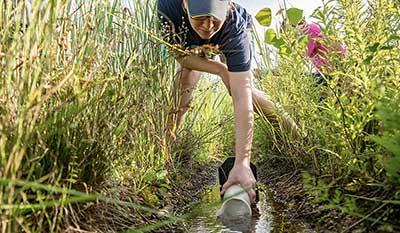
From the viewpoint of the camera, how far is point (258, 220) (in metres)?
2.42

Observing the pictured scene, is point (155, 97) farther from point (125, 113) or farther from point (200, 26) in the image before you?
point (125, 113)

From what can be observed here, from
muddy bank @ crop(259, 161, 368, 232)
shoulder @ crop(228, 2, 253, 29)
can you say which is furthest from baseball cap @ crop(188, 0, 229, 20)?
muddy bank @ crop(259, 161, 368, 232)

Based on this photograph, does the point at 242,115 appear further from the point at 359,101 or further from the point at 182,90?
the point at 359,101

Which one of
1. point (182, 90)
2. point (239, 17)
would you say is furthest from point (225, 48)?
point (182, 90)

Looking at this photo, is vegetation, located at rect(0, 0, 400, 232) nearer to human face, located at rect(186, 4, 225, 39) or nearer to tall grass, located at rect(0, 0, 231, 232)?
tall grass, located at rect(0, 0, 231, 232)

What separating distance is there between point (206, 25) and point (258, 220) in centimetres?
93

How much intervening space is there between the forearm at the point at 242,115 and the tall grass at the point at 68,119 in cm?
42

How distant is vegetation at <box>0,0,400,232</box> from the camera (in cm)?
137

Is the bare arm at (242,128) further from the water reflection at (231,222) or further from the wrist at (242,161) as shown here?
the water reflection at (231,222)

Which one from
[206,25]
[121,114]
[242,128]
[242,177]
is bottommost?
[242,177]

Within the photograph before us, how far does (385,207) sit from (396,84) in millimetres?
430

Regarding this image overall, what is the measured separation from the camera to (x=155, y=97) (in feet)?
9.23

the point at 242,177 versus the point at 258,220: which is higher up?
the point at 242,177

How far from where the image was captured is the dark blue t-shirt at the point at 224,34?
2818 mm
